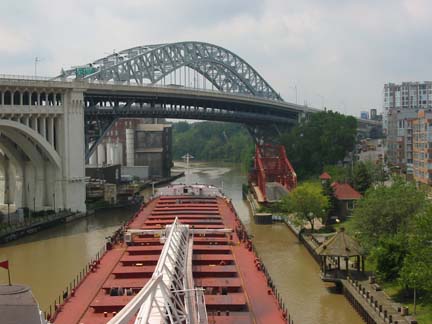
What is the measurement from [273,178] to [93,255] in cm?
2692

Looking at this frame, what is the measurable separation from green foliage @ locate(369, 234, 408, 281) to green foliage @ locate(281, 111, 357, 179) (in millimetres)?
42849

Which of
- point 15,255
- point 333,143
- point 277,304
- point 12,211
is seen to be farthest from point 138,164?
point 277,304

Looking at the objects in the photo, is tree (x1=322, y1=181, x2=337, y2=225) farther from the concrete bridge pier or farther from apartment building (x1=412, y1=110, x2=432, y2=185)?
the concrete bridge pier

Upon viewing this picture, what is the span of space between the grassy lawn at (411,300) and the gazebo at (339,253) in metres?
1.64

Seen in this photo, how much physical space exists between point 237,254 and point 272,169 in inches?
1424

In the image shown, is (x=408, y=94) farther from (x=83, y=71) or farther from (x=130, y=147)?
(x=83, y=71)

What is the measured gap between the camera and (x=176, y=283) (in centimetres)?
1480

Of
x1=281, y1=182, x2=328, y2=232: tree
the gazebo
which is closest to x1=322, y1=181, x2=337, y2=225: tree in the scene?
x1=281, y1=182, x2=328, y2=232: tree

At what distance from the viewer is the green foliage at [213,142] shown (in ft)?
471

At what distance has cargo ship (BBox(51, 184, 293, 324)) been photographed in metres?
12.9

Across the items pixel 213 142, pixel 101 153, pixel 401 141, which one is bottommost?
pixel 101 153

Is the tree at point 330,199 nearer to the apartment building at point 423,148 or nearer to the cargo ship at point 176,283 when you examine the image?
the apartment building at point 423,148

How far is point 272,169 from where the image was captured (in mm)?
57562

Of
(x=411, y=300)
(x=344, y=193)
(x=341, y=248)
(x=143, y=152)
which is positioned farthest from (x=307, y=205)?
(x=143, y=152)
